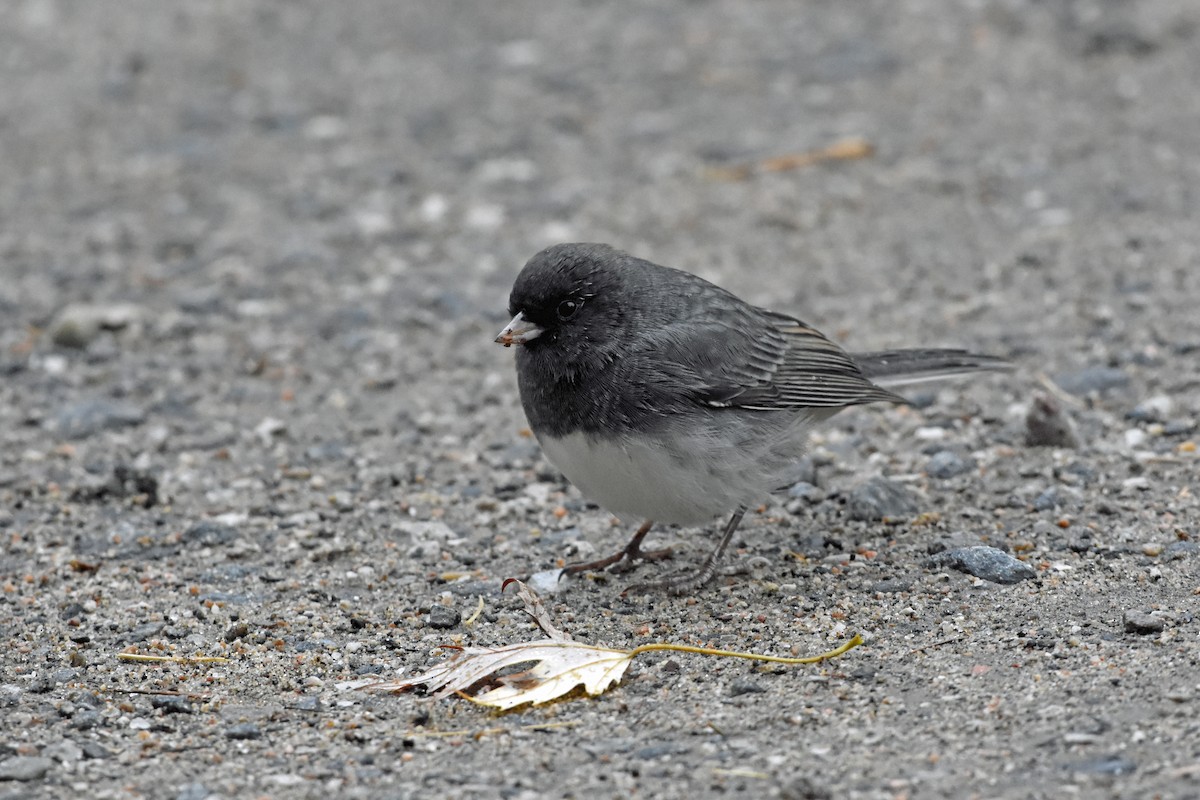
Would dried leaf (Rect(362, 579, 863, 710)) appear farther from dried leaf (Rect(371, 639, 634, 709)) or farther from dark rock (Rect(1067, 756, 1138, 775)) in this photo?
dark rock (Rect(1067, 756, 1138, 775))

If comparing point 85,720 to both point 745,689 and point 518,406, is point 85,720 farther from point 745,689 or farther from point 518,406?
point 518,406

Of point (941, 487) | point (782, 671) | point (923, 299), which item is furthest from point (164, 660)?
point (923, 299)

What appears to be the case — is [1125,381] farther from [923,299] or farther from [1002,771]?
[1002,771]

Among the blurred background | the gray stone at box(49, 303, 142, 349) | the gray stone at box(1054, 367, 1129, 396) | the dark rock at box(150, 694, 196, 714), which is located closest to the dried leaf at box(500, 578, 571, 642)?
the dark rock at box(150, 694, 196, 714)

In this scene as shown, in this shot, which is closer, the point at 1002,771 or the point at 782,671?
the point at 1002,771

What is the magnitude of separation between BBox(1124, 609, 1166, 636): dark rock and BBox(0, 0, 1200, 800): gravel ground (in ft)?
0.03

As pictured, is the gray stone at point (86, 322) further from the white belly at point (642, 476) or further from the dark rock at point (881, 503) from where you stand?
the dark rock at point (881, 503)

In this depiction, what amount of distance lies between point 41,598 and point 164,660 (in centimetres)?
64

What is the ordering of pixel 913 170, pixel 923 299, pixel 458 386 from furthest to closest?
pixel 913 170, pixel 923 299, pixel 458 386

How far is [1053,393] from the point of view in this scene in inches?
211

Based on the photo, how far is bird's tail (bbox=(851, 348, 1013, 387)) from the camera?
4.83 metres

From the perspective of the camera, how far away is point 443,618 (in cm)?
407

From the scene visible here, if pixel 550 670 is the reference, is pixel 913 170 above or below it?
above

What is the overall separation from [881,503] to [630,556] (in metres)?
0.86
